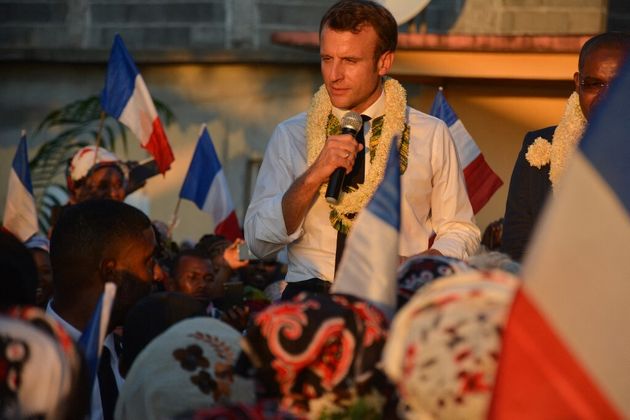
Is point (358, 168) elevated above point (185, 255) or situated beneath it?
elevated above

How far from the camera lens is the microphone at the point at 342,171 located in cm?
587

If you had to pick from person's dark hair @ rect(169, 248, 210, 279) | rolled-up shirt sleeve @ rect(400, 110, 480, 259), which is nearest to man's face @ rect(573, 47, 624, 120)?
rolled-up shirt sleeve @ rect(400, 110, 480, 259)

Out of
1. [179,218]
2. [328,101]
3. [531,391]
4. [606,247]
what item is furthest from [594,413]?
[179,218]

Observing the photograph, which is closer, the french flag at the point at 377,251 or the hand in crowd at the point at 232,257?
the french flag at the point at 377,251

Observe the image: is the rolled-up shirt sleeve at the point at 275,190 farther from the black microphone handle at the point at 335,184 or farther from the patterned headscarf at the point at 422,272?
the patterned headscarf at the point at 422,272

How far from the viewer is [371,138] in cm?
634

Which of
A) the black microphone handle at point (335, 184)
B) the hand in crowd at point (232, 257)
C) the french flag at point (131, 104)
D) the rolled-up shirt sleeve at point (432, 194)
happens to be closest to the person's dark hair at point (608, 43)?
the rolled-up shirt sleeve at point (432, 194)

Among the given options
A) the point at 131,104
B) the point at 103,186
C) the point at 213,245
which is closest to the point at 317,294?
the point at 103,186

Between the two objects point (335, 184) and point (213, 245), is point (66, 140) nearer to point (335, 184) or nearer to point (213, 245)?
point (213, 245)

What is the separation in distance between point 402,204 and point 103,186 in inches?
175

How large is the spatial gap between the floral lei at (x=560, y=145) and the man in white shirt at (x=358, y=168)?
1.16ft

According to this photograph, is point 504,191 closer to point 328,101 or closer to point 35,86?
point 35,86

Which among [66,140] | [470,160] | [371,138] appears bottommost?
[66,140]

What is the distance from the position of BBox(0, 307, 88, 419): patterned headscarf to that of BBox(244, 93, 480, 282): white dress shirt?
261 cm
